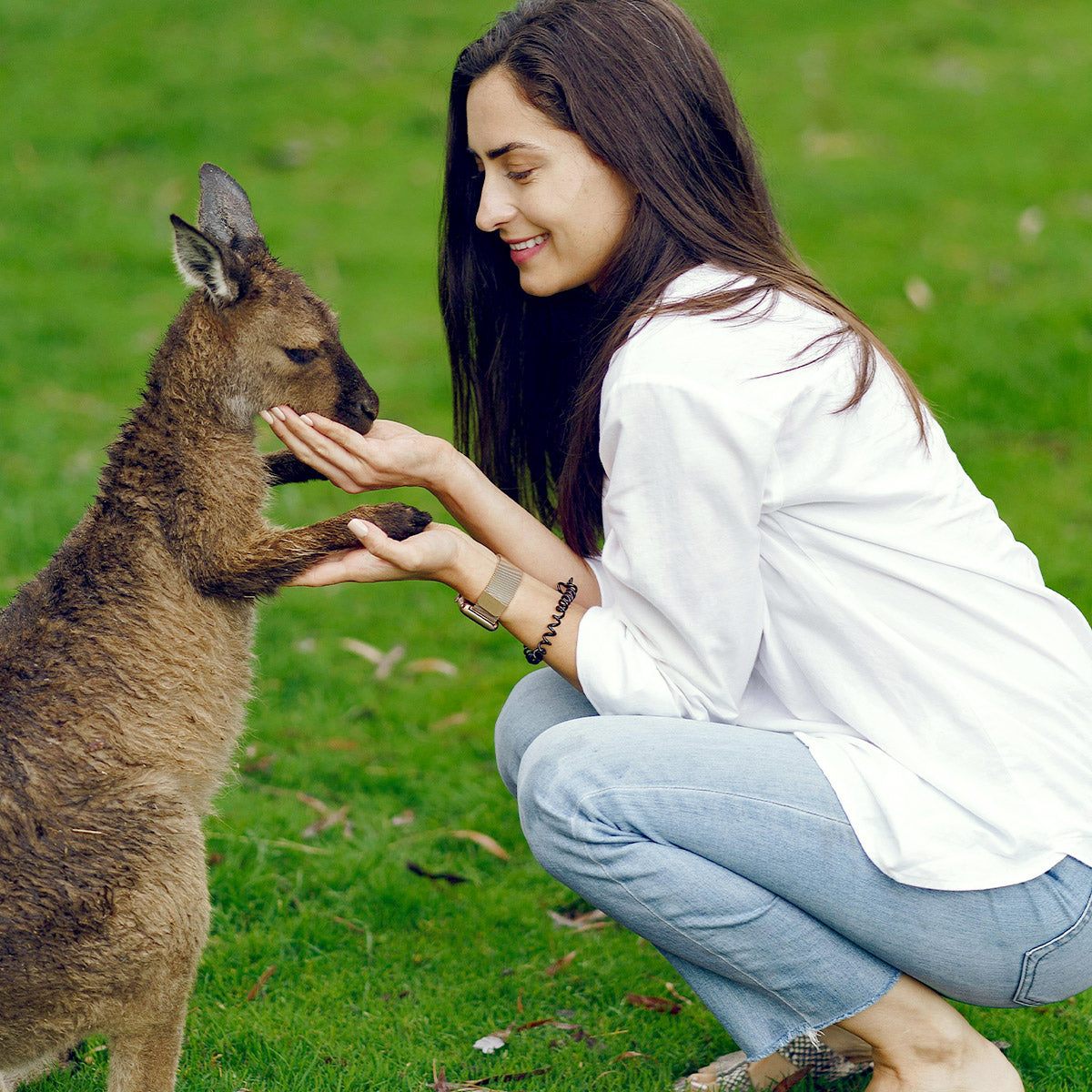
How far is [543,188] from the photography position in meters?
2.63

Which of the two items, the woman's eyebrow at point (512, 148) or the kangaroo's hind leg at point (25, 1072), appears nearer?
the kangaroo's hind leg at point (25, 1072)

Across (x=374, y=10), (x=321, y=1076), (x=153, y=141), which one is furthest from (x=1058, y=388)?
(x=374, y=10)

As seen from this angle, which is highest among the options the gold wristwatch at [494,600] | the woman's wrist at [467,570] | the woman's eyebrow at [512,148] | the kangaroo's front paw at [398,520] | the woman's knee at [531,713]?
the woman's eyebrow at [512,148]

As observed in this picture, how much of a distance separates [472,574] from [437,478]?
324mm

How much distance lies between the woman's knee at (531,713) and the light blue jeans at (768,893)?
381 mm

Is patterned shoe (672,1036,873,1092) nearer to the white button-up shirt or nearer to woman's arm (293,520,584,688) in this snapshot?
the white button-up shirt

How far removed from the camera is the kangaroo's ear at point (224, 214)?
9.59 ft

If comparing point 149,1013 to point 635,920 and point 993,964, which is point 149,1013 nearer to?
point 635,920

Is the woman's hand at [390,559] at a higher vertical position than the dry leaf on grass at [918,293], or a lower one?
higher

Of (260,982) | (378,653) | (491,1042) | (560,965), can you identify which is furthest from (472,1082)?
(378,653)

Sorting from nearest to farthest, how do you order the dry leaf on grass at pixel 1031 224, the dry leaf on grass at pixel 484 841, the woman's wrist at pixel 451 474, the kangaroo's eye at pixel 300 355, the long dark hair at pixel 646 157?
the long dark hair at pixel 646 157
the woman's wrist at pixel 451 474
the kangaroo's eye at pixel 300 355
the dry leaf on grass at pixel 484 841
the dry leaf on grass at pixel 1031 224

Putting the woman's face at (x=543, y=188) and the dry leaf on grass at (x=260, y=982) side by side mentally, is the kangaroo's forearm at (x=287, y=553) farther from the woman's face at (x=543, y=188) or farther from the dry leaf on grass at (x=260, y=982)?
the dry leaf on grass at (x=260, y=982)

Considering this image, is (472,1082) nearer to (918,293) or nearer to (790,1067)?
(790,1067)

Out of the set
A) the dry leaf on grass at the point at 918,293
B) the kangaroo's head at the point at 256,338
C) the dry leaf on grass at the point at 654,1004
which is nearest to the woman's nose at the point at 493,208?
the kangaroo's head at the point at 256,338
